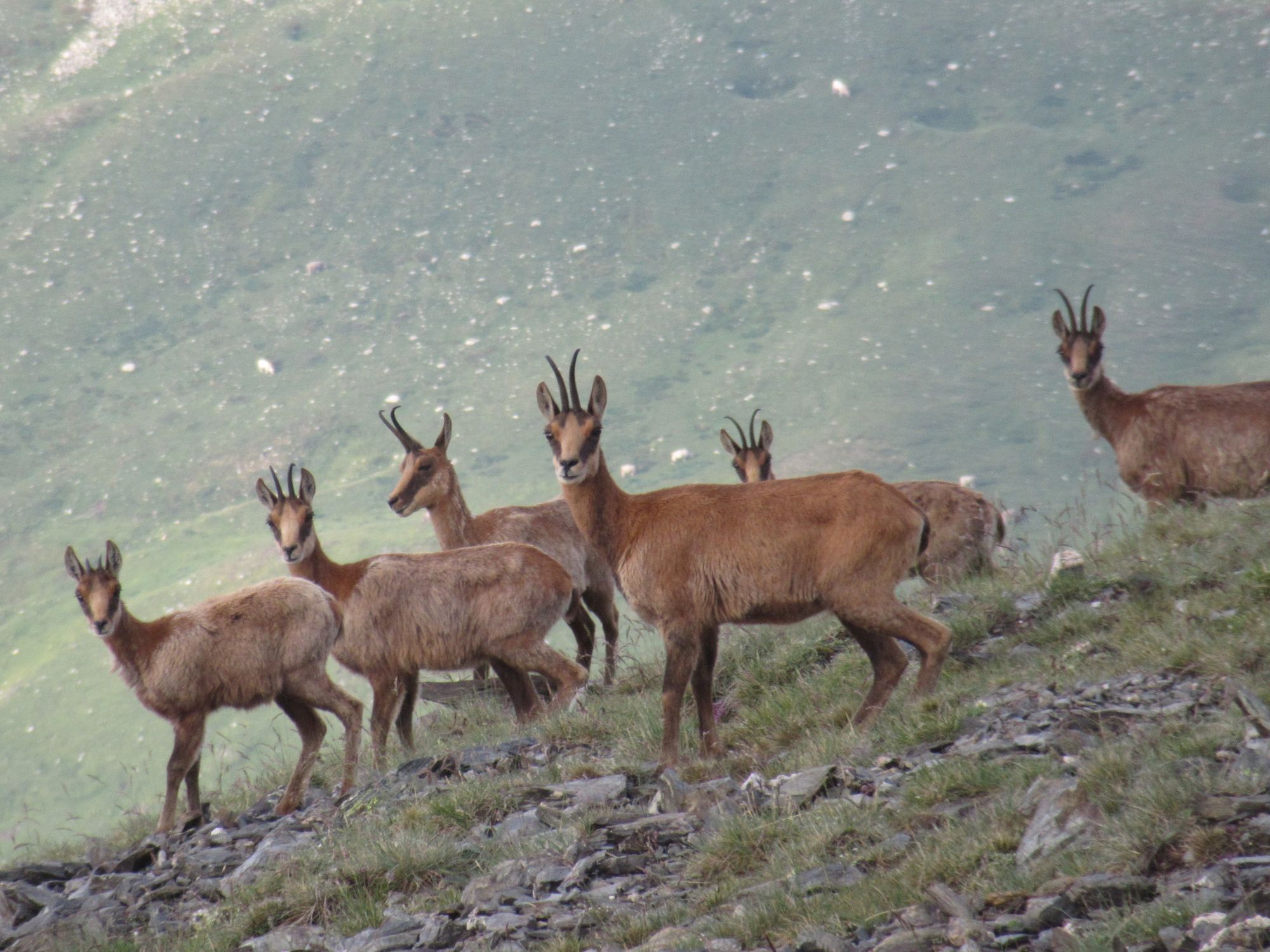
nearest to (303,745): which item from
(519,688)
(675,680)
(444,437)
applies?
(519,688)

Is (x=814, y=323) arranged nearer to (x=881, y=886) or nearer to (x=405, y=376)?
(x=405, y=376)

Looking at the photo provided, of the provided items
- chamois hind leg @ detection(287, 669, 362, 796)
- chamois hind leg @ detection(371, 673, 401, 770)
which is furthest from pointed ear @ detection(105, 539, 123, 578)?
chamois hind leg @ detection(371, 673, 401, 770)

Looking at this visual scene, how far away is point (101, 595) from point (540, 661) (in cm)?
309

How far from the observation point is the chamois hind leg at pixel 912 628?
727 centimetres

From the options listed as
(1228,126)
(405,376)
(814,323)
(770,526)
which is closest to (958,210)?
(814,323)

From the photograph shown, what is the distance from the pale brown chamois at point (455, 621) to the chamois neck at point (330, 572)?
0.01 meters

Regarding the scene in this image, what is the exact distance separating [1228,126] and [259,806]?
89.9 feet

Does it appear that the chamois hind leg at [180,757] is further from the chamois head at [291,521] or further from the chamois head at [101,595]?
the chamois head at [291,521]

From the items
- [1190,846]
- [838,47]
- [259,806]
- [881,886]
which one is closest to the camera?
[1190,846]

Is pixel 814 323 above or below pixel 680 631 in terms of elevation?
above

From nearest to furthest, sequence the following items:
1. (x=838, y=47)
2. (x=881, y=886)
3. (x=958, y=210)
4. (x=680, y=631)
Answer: (x=881, y=886) → (x=680, y=631) → (x=958, y=210) → (x=838, y=47)

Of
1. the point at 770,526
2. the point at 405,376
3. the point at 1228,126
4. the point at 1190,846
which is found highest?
the point at 1228,126

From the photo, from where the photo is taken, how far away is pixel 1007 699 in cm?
658

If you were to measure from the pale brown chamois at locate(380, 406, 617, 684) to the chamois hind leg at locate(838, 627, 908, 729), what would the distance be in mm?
4166
